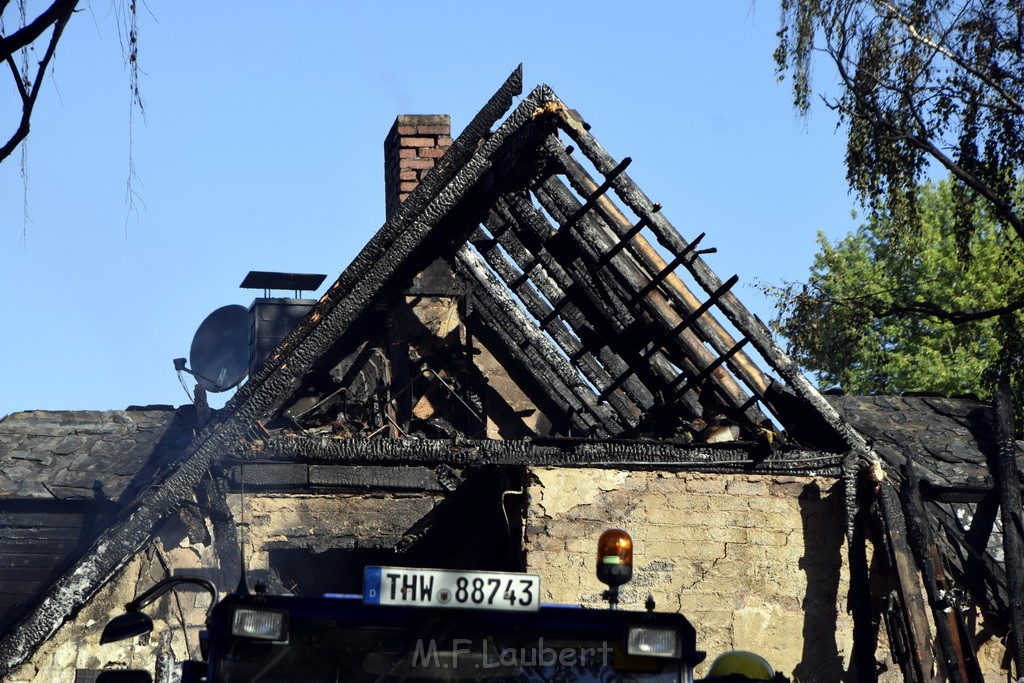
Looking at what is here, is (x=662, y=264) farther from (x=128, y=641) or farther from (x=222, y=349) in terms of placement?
(x=222, y=349)

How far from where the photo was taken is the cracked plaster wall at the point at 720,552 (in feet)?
27.3

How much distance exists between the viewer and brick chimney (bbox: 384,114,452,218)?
1257cm

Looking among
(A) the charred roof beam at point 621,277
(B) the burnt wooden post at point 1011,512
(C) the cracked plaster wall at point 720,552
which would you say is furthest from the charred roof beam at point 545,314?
(B) the burnt wooden post at point 1011,512

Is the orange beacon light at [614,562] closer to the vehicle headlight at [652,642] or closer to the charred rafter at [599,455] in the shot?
the vehicle headlight at [652,642]

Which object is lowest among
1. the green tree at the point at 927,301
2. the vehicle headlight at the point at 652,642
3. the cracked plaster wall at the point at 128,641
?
the vehicle headlight at the point at 652,642

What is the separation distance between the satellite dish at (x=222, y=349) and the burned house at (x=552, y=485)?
Result: 244cm

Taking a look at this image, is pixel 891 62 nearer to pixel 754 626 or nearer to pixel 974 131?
pixel 974 131

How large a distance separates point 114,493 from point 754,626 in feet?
15.7

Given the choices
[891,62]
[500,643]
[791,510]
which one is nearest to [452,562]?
[791,510]

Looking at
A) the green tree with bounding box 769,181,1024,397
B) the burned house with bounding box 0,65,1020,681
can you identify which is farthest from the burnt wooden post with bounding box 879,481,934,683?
the green tree with bounding box 769,181,1024,397

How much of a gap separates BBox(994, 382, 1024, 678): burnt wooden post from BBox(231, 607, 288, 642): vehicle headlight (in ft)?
20.5

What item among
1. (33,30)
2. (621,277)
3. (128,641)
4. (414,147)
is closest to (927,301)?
(414,147)

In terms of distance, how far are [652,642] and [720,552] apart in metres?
3.91

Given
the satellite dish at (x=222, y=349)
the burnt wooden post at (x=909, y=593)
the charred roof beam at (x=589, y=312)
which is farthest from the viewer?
the satellite dish at (x=222, y=349)
